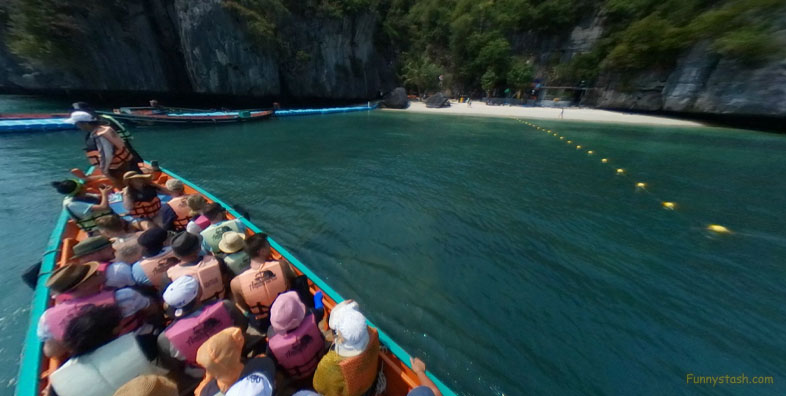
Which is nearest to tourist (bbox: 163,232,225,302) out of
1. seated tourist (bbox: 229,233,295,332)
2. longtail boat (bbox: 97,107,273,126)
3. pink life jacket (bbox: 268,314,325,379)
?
seated tourist (bbox: 229,233,295,332)

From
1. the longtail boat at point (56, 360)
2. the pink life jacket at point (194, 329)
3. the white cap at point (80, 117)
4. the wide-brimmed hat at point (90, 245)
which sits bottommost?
the longtail boat at point (56, 360)

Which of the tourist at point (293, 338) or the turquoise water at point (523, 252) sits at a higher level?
the tourist at point (293, 338)

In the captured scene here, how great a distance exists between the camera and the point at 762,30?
21406 mm

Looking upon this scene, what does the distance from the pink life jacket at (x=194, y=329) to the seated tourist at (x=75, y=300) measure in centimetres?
54

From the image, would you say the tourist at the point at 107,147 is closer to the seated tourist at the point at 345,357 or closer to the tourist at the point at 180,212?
the tourist at the point at 180,212

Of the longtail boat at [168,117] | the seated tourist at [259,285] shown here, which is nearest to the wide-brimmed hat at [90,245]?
the seated tourist at [259,285]

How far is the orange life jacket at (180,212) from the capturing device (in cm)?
512

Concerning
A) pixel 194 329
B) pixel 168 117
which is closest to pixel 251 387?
pixel 194 329

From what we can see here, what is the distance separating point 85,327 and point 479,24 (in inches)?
2099

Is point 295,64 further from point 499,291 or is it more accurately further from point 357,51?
point 499,291

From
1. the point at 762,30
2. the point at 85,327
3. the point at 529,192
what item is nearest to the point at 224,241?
the point at 85,327

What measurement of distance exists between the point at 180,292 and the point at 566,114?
38587mm

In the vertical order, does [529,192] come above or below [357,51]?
below

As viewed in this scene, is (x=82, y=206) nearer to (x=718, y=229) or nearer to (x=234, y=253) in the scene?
(x=234, y=253)
